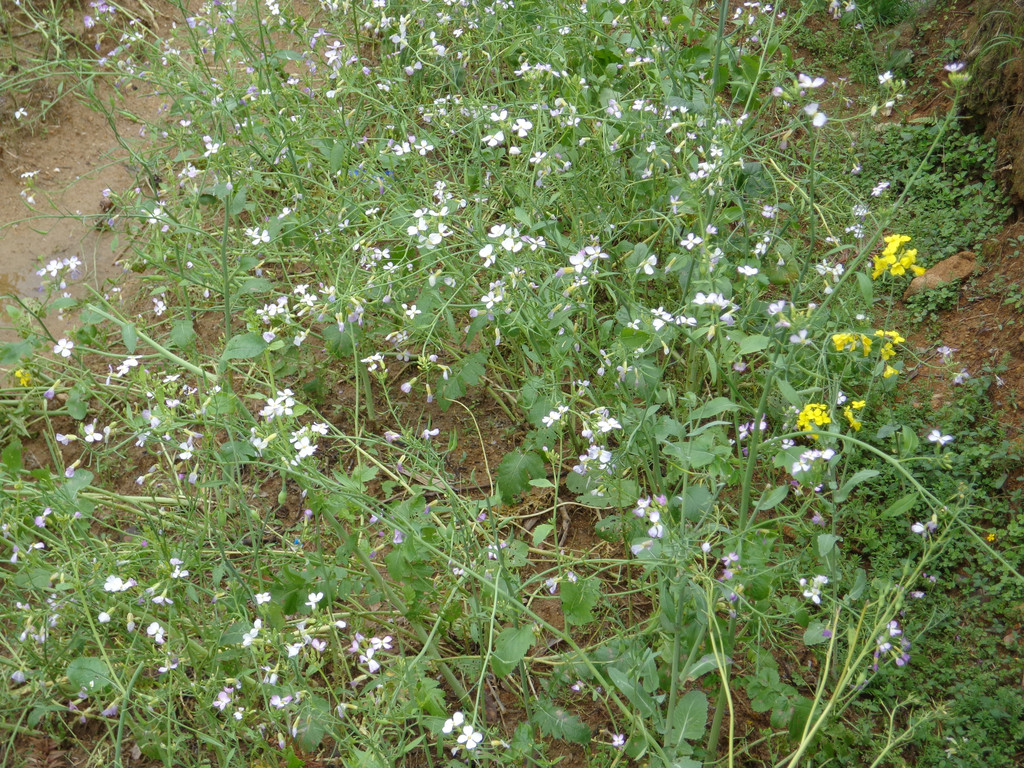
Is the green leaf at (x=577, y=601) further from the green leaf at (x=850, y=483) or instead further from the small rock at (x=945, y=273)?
the small rock at (x=945, y=273)

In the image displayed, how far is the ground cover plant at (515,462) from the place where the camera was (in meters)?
2.09

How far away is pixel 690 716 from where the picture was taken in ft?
6.46

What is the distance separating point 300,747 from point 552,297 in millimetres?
1474

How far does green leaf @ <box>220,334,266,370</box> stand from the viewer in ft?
7.27

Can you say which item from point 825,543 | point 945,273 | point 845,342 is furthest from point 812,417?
point 945,273

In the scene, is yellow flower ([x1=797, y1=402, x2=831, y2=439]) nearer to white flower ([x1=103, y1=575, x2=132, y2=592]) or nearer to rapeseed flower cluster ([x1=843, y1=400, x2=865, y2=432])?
rapeseed flower cluster ([x1=843, y1=400, x2=865, y2=432])

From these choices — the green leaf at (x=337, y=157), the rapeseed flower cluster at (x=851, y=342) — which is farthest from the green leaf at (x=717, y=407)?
the green leaf at (x=337, y=157)

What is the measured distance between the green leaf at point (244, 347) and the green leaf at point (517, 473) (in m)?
0.86

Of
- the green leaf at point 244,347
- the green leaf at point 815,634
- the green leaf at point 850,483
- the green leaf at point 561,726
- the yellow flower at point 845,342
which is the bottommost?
the green leaf at point 561,726

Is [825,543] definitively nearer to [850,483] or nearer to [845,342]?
[850,483]

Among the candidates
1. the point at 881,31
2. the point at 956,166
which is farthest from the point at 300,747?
the point at 881,31

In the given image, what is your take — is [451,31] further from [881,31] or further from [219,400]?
[219,400]

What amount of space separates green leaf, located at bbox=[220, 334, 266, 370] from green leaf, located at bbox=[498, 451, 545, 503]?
0.86 metres

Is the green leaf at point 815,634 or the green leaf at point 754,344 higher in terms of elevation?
the green leaf at point 754,344
